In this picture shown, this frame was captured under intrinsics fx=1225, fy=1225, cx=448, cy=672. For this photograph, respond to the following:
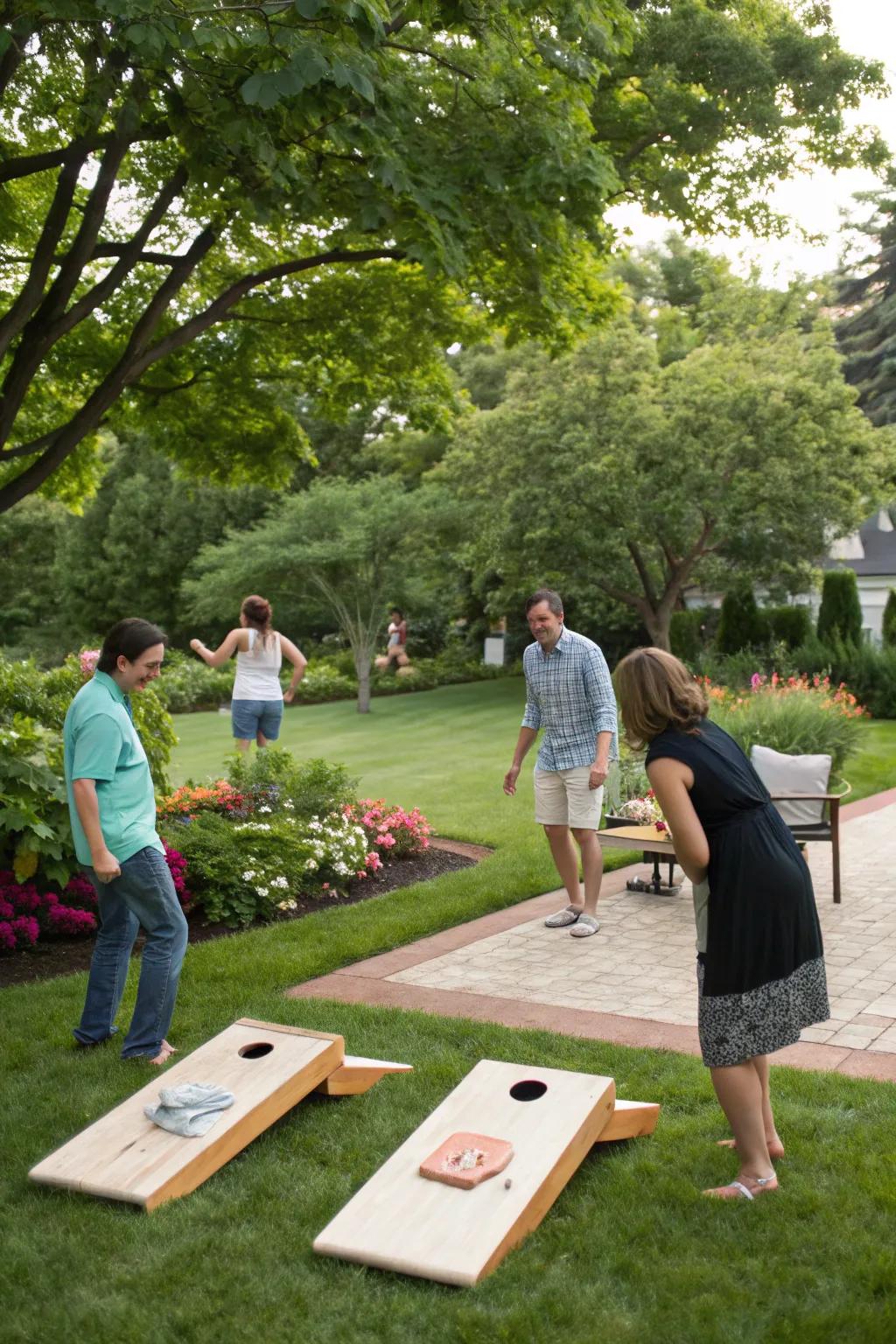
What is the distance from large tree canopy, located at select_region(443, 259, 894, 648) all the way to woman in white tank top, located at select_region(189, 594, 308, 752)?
44.1 ft

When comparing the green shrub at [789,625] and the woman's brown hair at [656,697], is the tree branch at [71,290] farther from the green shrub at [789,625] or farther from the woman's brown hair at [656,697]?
the green shrub at [789,625]

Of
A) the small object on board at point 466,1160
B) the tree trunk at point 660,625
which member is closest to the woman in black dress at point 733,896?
the small object on board at point 466,1160

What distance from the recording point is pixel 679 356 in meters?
31.2

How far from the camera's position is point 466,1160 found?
12.8ft

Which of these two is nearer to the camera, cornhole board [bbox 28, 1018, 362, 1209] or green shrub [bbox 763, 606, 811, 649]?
cornhole board [bbox 28, 1018, 362, 1209]

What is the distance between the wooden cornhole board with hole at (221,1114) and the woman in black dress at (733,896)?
1.56m

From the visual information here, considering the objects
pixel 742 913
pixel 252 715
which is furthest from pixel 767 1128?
pixel 252 715

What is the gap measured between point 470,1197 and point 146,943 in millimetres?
2135

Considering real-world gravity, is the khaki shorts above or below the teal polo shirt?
below

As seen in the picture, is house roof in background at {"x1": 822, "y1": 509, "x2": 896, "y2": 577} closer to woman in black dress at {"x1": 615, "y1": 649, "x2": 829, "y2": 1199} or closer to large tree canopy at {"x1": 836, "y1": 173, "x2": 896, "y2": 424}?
large tree canopy at {"x1": 836, "y1": 173, "x2": 896, "y2": 424}

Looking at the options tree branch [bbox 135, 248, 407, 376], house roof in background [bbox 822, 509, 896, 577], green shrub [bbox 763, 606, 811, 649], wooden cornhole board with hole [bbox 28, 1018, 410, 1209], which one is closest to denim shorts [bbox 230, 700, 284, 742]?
tree branch [bbox 135, 248, 407, 376]

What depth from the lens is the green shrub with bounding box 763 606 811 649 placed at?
85.2 ft

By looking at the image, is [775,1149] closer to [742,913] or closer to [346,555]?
[742,913]

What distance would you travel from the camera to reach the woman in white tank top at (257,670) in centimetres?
1102
